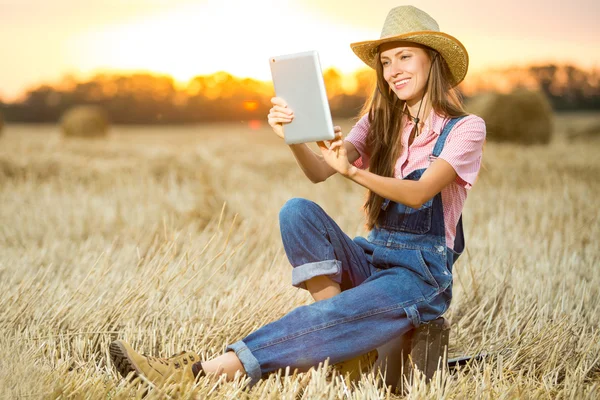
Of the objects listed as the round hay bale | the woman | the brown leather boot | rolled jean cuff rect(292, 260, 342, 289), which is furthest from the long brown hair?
the round hay bale

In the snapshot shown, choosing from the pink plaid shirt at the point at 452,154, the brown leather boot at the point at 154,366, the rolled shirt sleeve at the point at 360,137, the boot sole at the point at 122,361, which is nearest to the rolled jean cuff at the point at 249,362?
the brown leather boot at the point at 154,366

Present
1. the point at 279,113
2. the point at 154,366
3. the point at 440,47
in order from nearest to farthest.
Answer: the point at 154,366 → the point at 279,113 → the point at 440,47

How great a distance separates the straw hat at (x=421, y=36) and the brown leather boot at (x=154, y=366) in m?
1.12

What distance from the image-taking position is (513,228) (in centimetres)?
414

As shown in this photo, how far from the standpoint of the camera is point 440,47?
222cm

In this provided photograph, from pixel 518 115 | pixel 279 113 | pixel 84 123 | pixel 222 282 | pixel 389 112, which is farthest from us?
pixel 84 123

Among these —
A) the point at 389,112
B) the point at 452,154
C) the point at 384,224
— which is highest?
the point at 389,112

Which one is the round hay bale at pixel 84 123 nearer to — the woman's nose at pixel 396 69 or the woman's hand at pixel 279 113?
the woman's nose at pixel 396 69

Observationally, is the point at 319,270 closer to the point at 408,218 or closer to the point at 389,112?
the point at 408,218

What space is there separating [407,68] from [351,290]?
2.35ft

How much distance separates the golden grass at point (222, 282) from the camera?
1948mm

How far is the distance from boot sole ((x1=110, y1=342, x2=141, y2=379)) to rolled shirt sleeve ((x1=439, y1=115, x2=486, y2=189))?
103cm

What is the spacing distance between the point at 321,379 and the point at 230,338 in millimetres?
477

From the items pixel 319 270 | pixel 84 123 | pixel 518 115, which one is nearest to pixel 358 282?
pixel 319 270
